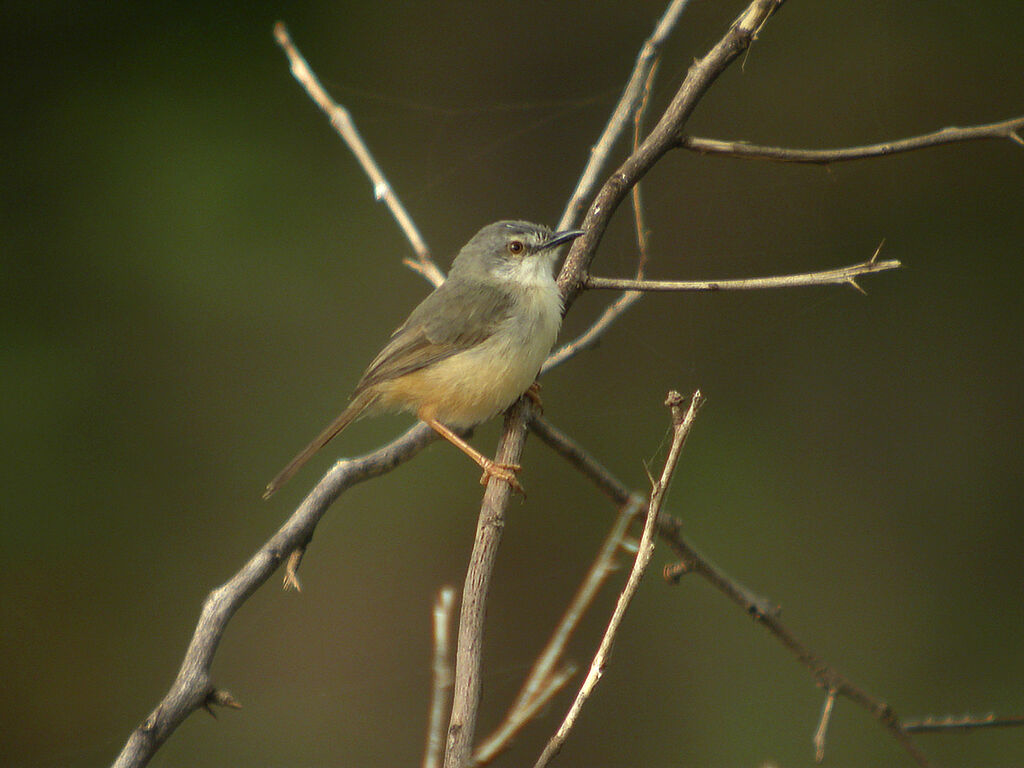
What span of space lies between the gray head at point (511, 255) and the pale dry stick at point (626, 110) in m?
0.37

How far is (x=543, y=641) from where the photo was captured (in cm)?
490

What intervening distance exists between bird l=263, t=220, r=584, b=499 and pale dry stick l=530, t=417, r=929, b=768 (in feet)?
2.00

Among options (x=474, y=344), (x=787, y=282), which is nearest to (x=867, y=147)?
(x=787, y=282)

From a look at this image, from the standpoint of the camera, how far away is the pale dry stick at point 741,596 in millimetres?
2191

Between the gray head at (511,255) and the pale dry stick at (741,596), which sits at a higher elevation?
the gray head at (511,255)

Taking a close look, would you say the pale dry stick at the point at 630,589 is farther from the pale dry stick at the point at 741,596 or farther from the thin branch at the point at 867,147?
the thin branch at the point at 867,147

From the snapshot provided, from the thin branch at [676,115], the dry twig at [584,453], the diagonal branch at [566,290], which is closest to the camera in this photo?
the dry twig at [584,453]

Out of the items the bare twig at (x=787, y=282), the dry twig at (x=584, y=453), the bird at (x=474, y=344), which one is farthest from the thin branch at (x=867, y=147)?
the bird at (x=474, y=344)

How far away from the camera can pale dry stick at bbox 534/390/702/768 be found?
141 cm

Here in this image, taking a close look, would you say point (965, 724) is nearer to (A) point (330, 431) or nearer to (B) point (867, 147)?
(B) point (867, 147)

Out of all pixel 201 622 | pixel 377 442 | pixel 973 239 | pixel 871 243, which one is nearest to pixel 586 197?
pixel 201 622

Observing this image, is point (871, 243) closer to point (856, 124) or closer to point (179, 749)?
point (856, 124)

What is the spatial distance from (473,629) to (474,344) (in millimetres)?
1517

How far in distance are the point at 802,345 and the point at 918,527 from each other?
1.23 m
